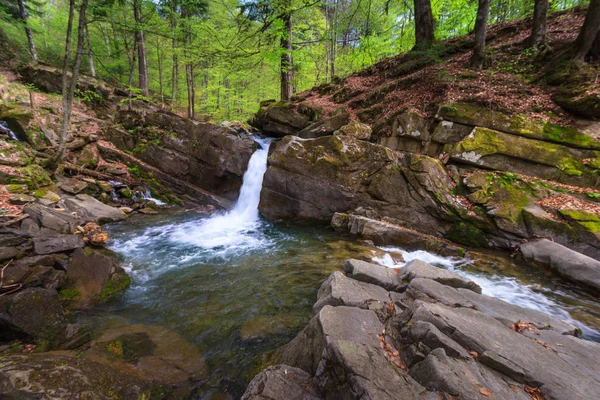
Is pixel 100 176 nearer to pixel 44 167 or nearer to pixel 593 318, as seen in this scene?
pixel 44 167

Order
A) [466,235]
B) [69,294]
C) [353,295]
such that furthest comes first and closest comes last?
[466,235] < [69,294] < [353,295]

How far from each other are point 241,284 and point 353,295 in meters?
2.94

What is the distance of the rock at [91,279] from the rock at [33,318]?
72 cm

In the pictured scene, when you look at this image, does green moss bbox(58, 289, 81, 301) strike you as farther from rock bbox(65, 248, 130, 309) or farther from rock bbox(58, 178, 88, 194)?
rock bbox(58, 178, 88, 194)

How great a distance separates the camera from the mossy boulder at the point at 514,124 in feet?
25.7

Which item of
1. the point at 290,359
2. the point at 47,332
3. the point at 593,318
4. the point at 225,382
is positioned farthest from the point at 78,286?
the point at 593,318

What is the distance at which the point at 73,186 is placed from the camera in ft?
31.4

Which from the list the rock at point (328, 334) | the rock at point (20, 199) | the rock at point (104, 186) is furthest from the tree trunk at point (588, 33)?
the rock at point (104, 186)

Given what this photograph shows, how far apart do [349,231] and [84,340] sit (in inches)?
297

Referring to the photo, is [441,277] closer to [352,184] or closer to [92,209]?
[352,184]

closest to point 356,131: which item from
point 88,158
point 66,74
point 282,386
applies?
point 282,386

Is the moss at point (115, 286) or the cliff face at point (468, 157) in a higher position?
the cliff face at point (468, 157)

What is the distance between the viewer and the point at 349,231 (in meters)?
9.23

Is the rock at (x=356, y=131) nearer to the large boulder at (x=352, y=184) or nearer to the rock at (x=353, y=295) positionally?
the large boulder at (x=352, y=184)
